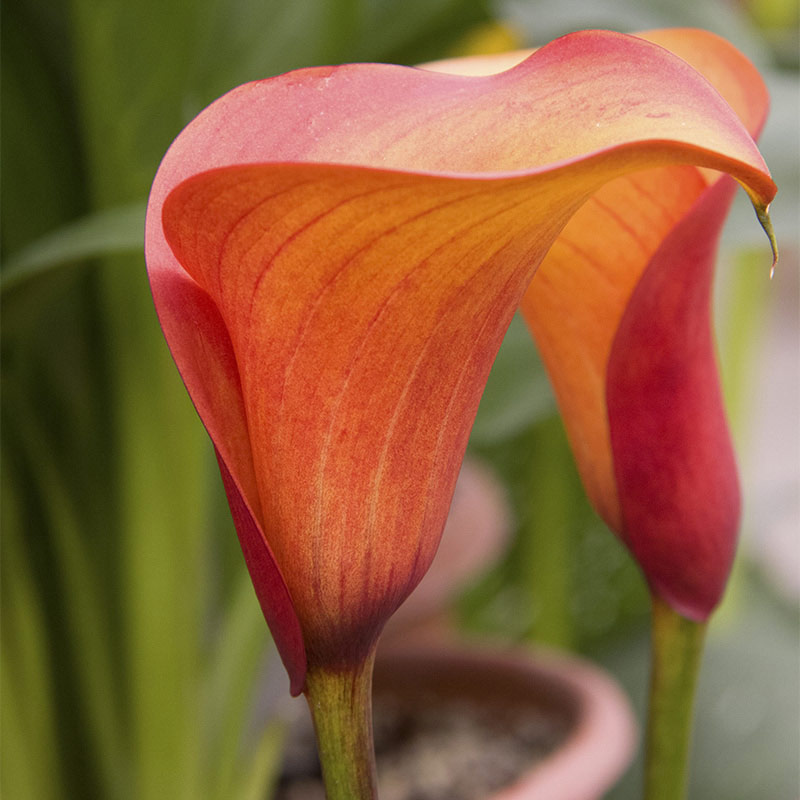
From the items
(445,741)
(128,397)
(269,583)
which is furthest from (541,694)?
(269,583)

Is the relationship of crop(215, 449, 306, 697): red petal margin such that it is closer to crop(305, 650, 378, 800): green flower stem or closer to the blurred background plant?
crop(305, 650, 378, 800): green flower stem

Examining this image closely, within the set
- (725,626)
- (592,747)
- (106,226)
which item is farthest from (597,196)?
(725,626)

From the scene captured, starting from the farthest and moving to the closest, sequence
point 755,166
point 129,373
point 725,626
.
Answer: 1. point 725,626
2. point 129,373
3. point 755,166

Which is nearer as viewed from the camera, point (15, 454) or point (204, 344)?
point (204, 344)

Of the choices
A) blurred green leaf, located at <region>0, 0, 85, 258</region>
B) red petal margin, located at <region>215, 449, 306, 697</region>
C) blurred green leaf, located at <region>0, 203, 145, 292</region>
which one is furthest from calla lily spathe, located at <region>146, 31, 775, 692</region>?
blurred green leaf, located at <region>0, 0, 85, 258</region>

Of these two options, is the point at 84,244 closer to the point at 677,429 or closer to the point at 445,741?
the point at 677,429

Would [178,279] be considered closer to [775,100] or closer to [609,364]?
[609,364]

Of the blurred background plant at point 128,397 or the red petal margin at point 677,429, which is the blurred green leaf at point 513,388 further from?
the red petal margin at point 677,429
